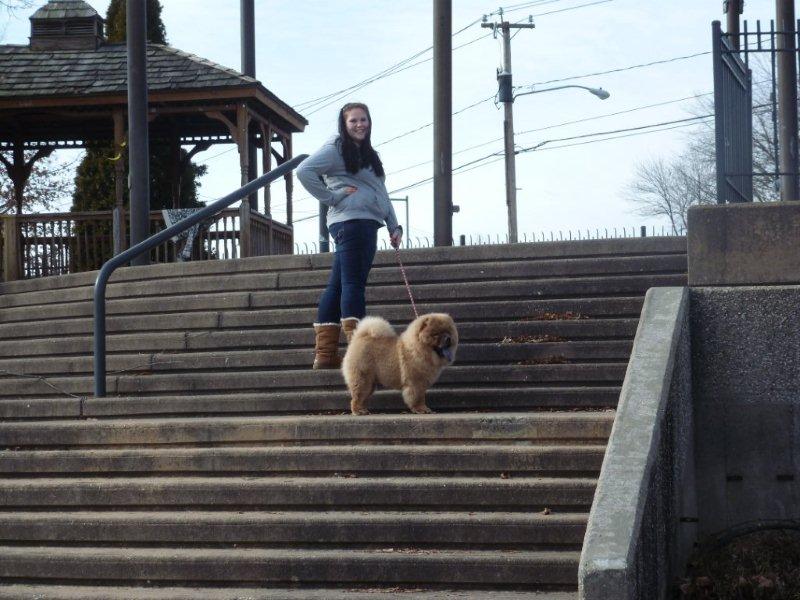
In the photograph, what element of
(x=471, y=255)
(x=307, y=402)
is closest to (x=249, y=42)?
(x=471, y=255)

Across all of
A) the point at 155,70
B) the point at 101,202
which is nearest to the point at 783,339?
the point at 155,70

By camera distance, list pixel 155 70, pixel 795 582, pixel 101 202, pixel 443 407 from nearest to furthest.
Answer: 1. pixel 795 582
2. pixel 443 407
3. pixel 155 70
4. pixel 101 202

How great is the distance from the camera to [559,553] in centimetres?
625

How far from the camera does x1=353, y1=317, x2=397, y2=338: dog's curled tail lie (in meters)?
7.81

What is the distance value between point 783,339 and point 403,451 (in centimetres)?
236

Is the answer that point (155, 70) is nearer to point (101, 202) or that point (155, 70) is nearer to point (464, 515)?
point (101, 202)

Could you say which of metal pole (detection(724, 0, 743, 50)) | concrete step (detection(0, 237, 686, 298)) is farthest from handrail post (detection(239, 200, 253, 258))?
metal pole (detection(724, 0, 743, 50))

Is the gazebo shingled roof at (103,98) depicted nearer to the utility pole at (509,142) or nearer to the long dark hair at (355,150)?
the long dark hair at (355,150)

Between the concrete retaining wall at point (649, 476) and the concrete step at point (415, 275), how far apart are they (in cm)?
253

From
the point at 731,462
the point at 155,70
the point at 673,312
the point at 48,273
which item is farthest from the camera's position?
the point at 155,70

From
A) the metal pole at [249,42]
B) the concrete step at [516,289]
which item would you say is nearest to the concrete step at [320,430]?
the concrete step at [516,289]

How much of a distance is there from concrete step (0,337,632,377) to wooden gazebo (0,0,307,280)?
706 centimetres

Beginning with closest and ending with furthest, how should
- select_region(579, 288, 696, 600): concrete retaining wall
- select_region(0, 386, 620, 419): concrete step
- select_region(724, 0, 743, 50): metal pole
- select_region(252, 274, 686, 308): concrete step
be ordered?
select_region(579, 288, 696, 600): concrete retaining wall, select_region(0, 386, 620, 419): concrete step, select_region(252, 274, 686, 308): concrete step, select_region(724, 0, 743, 50): metal pole

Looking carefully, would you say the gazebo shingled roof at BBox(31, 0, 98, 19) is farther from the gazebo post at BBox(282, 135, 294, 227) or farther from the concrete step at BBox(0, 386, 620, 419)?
the concrete step at BBox(0, 386, 620, 419)
